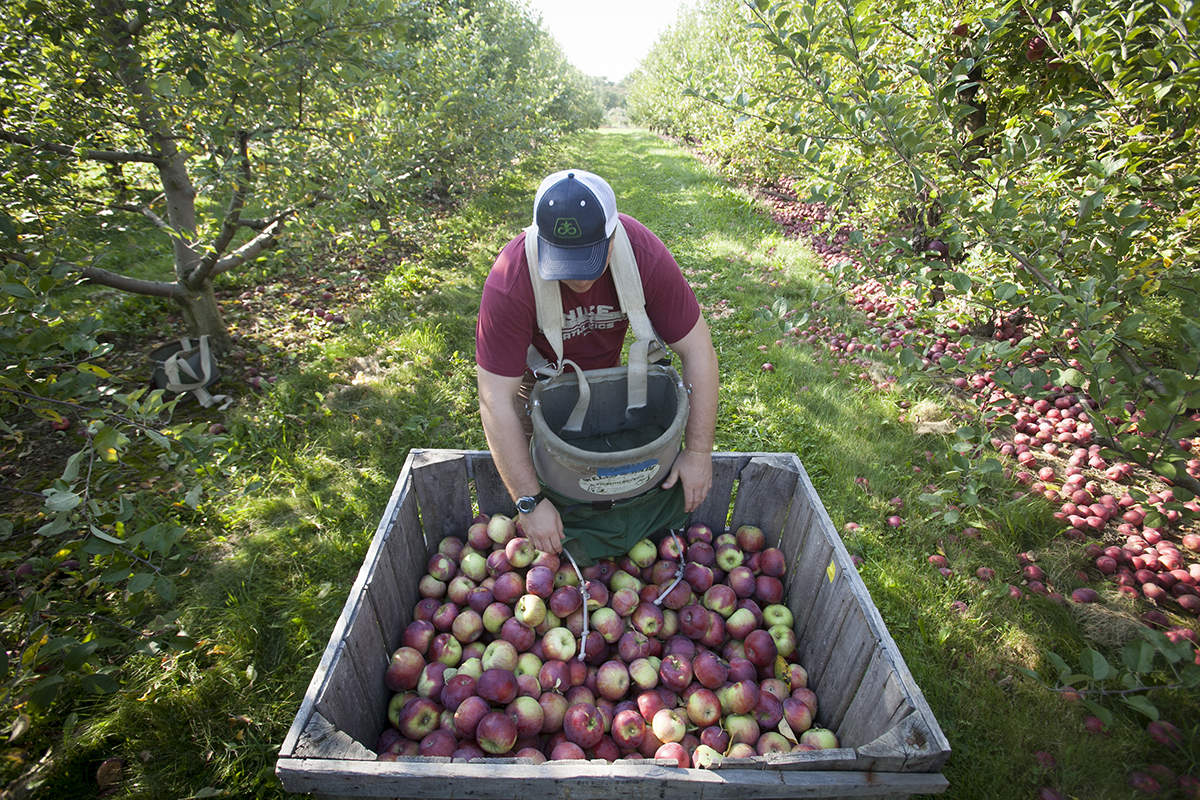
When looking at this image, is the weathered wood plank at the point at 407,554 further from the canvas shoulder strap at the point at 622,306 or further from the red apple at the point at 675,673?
the red apple at the point at 675,673

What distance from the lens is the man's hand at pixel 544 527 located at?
2.38 metres

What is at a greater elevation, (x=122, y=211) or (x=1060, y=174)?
(x=1060, y=174)

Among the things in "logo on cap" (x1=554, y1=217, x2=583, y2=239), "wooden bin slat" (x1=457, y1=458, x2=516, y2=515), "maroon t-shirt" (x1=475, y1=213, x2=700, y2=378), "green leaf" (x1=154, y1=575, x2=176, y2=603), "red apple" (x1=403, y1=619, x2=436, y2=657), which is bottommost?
"red apple" (x1=403, y1=619, x2=436, y2=657)

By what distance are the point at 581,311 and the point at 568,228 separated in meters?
0.49

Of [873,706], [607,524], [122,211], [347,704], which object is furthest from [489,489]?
[122,211]

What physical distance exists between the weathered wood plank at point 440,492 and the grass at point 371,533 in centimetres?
73

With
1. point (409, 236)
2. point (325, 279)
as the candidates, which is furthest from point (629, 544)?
point (409, 236)

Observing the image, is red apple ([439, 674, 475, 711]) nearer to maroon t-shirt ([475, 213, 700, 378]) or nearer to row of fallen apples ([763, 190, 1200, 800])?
maroon t-shirt ([475, 213, 700, 378])

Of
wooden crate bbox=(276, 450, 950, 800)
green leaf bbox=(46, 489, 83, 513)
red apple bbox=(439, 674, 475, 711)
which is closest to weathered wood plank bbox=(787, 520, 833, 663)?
wooden crate bbox=(276, 450, 950, 800)

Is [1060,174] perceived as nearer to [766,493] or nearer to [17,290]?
[766,493]

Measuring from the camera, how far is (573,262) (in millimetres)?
2121

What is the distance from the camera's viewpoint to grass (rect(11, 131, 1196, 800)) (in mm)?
2258

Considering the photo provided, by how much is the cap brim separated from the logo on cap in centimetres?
6

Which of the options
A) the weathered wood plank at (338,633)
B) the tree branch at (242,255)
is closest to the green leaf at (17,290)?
the weathered wood plank at (338,633)
